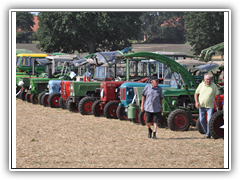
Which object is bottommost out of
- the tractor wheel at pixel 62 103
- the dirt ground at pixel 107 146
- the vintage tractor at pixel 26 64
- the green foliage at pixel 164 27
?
the dirt ground at pixel 107 146

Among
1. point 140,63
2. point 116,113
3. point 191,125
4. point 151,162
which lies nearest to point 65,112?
point 116,113

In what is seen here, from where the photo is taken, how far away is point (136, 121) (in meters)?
13.3

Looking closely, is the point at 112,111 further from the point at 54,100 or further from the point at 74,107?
the point at 54,100

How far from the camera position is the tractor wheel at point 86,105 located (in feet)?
51.9

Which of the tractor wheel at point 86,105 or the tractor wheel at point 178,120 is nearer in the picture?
the tractor wheel at point 178,120

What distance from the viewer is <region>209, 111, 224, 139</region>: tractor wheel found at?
33.5ft

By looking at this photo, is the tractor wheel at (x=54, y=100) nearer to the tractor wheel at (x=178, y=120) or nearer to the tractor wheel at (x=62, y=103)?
the tractor wheel at (x=62, y=103)

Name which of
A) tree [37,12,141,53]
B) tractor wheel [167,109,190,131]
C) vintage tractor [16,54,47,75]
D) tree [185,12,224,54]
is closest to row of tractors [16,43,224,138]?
tractor wheel [167,109,190,131]

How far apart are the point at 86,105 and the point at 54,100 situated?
3.13 meters

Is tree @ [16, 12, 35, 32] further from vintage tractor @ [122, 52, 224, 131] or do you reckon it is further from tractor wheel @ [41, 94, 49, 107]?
vintage tractor @ [122, 52, 224, 131]

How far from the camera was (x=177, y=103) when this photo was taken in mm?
12258

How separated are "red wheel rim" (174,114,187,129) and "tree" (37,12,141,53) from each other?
29084 mm

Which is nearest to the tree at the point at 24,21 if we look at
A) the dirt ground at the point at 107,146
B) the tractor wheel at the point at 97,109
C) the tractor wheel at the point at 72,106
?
the tractor wheel at the point at 72,106

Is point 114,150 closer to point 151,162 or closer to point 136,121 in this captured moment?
point 151,162
